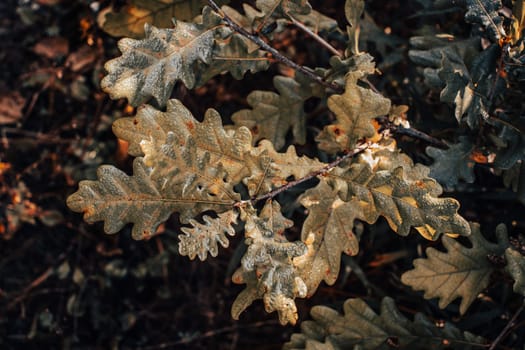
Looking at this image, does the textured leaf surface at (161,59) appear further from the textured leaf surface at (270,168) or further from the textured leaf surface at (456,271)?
the textured leaf surface at (456,271)

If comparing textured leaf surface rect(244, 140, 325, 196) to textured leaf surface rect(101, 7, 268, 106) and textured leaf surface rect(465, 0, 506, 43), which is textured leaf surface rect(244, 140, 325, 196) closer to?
textured leaf surface rect(101, 7, 268, 106)

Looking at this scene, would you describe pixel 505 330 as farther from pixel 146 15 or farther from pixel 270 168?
pixel 146 15

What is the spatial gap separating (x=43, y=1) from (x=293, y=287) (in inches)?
63.1

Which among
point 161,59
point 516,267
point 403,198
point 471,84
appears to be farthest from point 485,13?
point 161,59

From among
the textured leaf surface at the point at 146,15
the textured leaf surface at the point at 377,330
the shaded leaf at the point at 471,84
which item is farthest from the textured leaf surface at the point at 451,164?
the textured leaf surface at the point at 146,15

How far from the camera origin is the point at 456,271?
156 centimetres

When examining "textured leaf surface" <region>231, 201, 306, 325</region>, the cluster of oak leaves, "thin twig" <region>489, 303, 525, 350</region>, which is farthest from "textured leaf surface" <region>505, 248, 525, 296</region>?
"textured leaf surface" <region>231, 201, 306, 325</region>

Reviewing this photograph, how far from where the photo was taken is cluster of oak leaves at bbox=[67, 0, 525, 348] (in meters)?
1.13

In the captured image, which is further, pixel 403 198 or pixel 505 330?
pixel 505 330

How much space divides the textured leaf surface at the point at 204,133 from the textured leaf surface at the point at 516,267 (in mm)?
706

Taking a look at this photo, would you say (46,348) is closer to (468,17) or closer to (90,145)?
(90,145)

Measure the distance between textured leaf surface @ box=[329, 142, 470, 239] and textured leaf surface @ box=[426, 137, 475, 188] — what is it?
Result: 18cm

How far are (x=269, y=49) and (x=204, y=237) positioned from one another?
50 centimetres

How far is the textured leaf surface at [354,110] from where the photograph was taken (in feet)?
4.12
